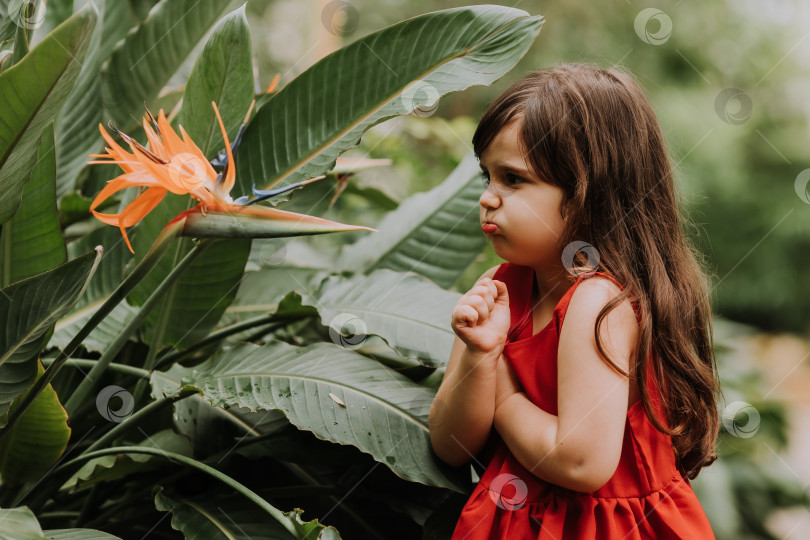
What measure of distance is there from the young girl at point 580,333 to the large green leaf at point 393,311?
176 millimetres

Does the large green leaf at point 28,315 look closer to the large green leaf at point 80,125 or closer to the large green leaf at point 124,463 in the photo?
the large green leaf at point 124,463

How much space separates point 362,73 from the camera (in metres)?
0.99

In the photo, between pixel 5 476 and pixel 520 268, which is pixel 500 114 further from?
pixel 5 476

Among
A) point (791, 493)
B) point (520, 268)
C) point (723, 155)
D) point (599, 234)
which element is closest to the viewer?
point (599, 234)

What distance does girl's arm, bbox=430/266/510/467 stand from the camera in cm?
72

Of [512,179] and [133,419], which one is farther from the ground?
[512,179]

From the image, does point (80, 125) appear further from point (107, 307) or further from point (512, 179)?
point (512, 179)

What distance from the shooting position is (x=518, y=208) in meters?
0.75

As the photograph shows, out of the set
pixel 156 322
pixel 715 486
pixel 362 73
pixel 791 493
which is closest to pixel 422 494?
pixel 156 322

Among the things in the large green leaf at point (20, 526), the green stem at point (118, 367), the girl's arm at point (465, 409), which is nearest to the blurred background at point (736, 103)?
the green stem at point (118, 367)

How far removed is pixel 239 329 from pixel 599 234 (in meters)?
0.56

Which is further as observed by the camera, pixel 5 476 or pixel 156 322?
pixel 156 322

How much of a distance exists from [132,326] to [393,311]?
13.9 inches

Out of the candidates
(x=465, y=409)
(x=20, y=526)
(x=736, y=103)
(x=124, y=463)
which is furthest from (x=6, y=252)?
(x=736, y=103)
